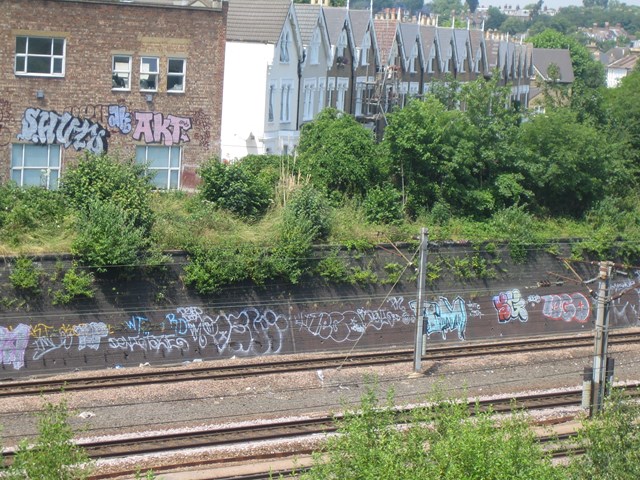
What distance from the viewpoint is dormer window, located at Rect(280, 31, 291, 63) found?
3685cm

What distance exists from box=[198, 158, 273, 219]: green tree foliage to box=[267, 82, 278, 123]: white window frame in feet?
22.0

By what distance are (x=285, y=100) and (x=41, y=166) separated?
10598 millimetres

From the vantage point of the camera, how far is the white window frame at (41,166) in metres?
30.6

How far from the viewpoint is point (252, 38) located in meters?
35.8

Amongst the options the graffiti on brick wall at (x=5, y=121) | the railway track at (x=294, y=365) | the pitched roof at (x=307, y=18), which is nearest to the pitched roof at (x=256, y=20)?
the pitched roof at (x=307, y=18)

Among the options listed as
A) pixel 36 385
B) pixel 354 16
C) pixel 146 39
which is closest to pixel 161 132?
pixel 146 39

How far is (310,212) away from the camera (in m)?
29.1

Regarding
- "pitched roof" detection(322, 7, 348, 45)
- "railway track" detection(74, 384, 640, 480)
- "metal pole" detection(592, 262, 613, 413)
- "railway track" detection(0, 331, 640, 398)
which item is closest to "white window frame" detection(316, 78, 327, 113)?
"pitched roof" detection(322, 7, 348, 45)

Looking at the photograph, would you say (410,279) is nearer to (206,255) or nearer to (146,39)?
(206,255)

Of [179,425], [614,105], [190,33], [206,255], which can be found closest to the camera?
[179,425]

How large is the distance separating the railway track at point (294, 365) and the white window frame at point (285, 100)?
41.9 ft

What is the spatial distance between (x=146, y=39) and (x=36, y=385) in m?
13.5

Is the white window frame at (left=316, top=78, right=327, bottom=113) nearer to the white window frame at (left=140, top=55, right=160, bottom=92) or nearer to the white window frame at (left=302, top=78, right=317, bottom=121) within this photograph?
the white window frame at (left=302, top=78, right=317, bottom=121)

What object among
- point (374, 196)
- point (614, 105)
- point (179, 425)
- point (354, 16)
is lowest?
point (179, 425)
